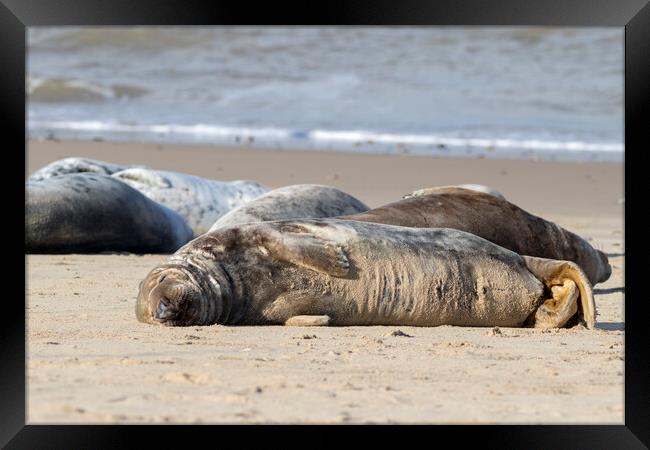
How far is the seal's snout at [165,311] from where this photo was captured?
5.51m

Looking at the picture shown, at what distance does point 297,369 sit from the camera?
4.47 meters

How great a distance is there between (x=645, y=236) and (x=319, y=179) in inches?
424

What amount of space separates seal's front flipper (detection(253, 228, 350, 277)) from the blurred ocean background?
36.2 feet

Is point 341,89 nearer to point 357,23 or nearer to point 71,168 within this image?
point 71,168

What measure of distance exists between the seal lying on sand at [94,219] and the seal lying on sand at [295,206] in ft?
4.59

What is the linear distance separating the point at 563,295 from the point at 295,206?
2.59 metres

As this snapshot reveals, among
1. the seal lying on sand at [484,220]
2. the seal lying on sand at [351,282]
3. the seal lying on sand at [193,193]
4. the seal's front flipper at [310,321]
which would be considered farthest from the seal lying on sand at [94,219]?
the seal's front flipper at [310,321]

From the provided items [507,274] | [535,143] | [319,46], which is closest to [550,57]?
[319,46]

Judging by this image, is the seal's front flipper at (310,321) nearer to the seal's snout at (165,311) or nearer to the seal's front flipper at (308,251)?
the seal's front flipper at (308,251)

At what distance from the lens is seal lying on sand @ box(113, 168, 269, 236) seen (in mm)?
10039

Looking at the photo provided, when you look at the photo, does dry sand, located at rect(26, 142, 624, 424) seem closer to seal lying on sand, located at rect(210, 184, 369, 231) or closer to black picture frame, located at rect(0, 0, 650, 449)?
black picture frame, located at rect(0, 0, 650, 449)

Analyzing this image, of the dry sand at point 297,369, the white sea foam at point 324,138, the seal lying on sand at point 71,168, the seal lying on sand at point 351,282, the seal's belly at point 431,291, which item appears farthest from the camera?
the white sea foam at point 324,138

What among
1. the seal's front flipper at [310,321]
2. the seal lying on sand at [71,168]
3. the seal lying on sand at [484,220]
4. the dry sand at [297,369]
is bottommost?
the dry sand at [297,369]

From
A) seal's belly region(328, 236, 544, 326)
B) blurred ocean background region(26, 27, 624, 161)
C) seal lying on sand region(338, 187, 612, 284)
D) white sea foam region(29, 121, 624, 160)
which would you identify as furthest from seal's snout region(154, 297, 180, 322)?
white sea foam region(29, 121, 624, 160)
